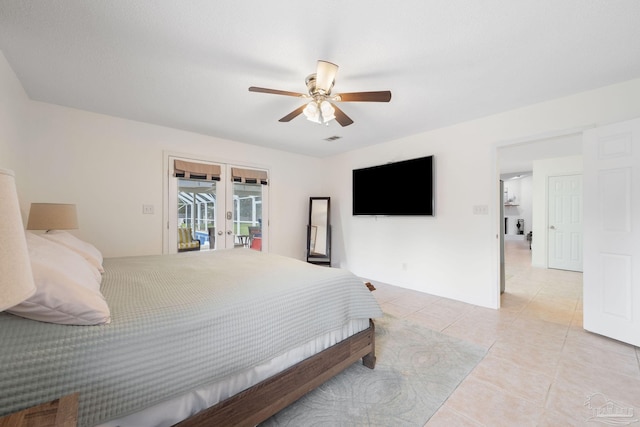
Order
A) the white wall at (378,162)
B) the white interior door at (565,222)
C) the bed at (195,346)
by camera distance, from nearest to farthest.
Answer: the bed at (195,346) → the white wall at (378,162) → the white interior door at (565,222)

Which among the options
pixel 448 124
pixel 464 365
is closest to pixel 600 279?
pixel 464 365

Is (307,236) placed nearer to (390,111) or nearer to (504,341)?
(390,111)

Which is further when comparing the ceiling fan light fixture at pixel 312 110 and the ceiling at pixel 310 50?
the ceiling fan light fixture at pixel 312 110

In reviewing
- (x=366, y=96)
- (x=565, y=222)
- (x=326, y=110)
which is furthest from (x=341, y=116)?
(x=565, y=222)

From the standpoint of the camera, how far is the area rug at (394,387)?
144 cm

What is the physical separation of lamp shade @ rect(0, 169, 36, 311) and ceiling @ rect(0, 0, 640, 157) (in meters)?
1.50

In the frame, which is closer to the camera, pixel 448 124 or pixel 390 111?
pixel 390 111

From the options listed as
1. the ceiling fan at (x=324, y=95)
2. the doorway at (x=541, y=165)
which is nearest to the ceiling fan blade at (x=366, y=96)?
the ceiling fan at (x=324, y=95)

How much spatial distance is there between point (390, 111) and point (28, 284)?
3.08 m

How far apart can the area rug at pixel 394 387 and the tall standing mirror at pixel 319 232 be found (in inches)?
105

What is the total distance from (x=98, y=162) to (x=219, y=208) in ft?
5.05

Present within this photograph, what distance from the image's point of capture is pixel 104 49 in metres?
1.85

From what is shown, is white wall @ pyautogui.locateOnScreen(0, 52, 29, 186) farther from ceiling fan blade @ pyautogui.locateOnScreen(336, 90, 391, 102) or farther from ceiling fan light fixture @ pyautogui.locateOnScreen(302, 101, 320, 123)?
ceiling fan blade @ pyautogui.locateOnScreen(336, 90, 391, 102)

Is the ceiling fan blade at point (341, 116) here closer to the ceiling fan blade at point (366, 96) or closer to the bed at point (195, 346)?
the ceiling fan blade at point (366, 96)
